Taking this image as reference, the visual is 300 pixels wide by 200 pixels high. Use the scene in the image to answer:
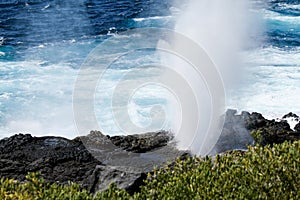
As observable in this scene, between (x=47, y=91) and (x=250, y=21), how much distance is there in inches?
638

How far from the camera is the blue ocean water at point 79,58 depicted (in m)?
22.3

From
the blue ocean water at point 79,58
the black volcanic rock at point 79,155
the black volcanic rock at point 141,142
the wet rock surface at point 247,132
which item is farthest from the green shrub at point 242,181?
the blue ocean water at point 79,58

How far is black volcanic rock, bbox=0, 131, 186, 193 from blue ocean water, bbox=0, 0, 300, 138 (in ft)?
17.3

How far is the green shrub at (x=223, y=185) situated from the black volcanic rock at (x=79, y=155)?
10.1 feet

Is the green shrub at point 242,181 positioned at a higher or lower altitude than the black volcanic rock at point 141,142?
higher

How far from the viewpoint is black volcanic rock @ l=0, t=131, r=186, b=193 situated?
1268cm

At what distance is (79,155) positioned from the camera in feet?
45.1

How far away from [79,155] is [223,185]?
20.8 feet

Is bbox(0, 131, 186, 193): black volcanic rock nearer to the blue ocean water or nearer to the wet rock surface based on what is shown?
the wet rock surface

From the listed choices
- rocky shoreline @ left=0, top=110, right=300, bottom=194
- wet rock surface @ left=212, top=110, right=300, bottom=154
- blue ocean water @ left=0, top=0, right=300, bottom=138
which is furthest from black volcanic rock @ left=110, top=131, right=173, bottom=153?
blue ocean water @ left=0, top=0, right=300, bottom=138

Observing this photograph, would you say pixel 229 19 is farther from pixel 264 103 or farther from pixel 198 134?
pixel 198 134

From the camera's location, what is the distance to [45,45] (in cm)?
3322

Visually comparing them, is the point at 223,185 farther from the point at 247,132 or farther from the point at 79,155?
the point at 247,132

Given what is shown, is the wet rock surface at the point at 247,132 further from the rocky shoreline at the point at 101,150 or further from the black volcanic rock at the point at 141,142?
the black volcanic rock at the point at 141,142
